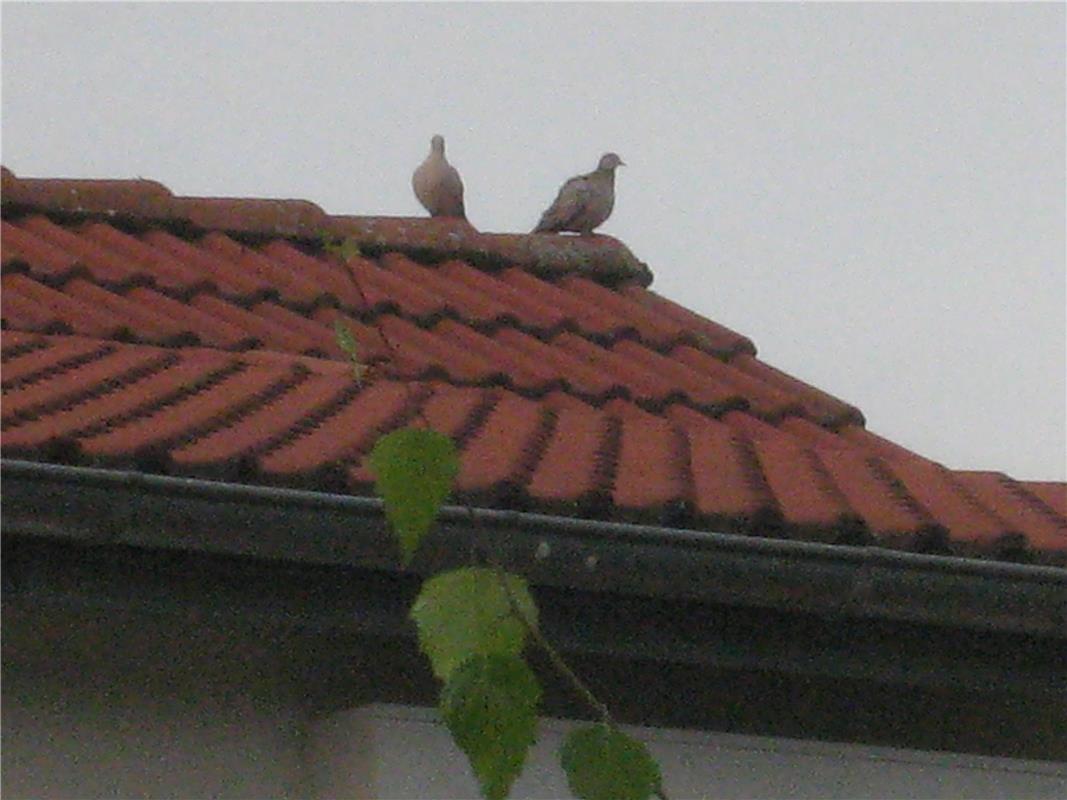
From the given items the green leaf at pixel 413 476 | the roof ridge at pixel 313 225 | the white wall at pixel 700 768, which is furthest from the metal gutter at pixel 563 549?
the roof ridge at pixel 313 225

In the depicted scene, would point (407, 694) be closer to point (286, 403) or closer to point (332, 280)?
point (286, 403)

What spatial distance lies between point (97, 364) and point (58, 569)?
1.07 metres

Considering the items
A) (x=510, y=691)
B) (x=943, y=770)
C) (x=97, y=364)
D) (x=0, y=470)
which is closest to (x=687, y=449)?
(x=943, y=770)

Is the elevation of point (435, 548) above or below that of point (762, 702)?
above

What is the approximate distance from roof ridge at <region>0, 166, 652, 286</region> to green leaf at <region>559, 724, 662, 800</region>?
4.41 meters

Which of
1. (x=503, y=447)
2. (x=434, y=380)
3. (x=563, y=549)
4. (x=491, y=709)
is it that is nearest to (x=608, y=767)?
(x=491, y=709)

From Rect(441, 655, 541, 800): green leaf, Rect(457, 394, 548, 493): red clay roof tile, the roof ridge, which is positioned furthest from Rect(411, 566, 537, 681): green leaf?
the roof ridge

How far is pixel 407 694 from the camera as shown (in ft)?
12.6

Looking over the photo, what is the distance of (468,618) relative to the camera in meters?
2.35

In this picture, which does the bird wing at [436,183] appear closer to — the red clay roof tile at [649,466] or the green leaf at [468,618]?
the red clay roof tile at [649,466]

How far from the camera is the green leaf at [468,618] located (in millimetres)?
2324

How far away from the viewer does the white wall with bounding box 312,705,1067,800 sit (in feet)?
12.2

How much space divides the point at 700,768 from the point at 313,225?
11.4ft

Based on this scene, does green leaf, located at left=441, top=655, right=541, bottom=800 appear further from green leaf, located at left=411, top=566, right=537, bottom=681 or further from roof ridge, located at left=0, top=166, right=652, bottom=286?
roof ridge, located at left=0, top=166, right=652, bottom=286
